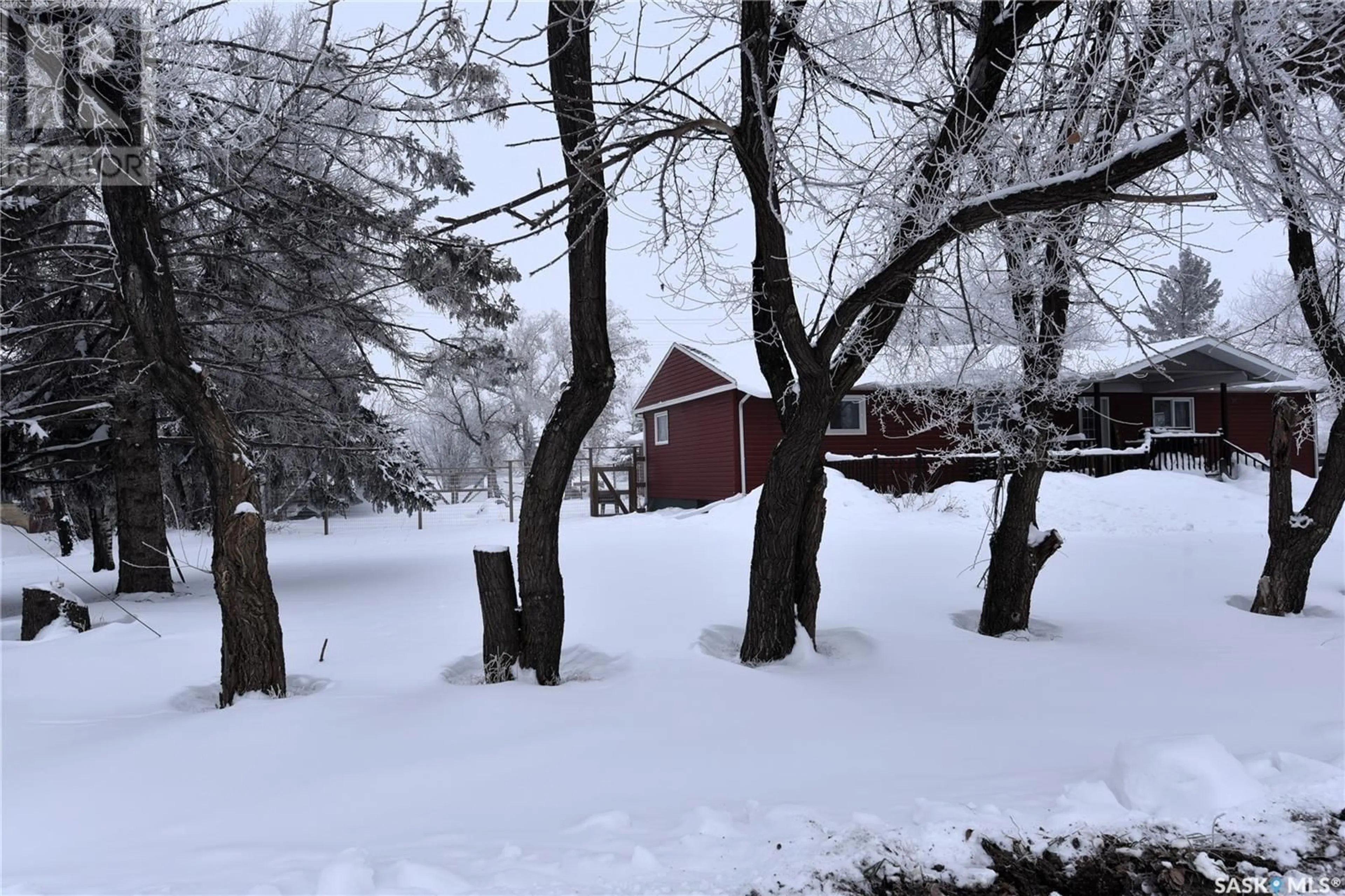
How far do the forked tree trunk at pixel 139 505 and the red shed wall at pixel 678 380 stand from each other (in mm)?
11731

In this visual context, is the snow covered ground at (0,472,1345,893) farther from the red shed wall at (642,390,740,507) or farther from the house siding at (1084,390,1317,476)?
→ the house siding at (1084,390,1317,476)

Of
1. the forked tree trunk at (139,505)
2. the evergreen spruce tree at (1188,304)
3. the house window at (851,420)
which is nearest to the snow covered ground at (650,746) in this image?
the forked tree trunk at (139,505)

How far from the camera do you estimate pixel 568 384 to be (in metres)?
5.43

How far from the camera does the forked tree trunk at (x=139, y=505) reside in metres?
10.1

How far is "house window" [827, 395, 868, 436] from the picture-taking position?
19281 mm

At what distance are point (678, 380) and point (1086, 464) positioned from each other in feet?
33.5

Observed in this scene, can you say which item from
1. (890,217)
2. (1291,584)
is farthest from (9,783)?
(1291,584)

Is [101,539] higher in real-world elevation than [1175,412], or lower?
lower

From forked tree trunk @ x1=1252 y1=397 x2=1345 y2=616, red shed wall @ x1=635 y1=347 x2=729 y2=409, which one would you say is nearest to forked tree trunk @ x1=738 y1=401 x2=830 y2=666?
forked tree trunk @ x1=1252 y1=397 x2=1345 y2=616

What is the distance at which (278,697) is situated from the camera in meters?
4.91

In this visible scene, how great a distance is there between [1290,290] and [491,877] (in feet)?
32.9

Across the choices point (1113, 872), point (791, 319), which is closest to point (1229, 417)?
point (791, 319)

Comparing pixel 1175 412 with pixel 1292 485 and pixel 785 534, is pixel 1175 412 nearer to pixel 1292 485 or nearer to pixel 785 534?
pixel 1292 485

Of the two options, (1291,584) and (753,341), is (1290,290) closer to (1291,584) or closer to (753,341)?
(1291,584)
